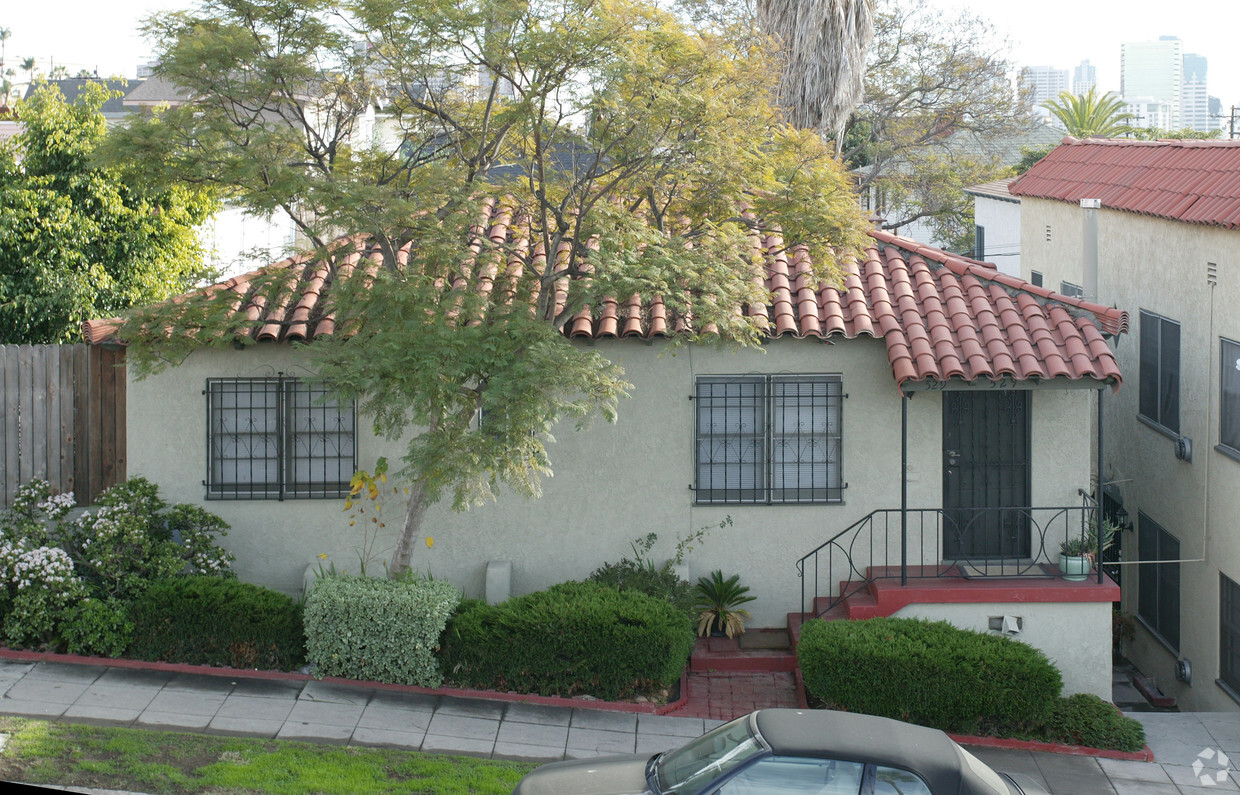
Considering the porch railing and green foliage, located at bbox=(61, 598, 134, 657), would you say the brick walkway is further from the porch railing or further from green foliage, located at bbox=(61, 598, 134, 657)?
green foliage, located at bbox=(61, 598, 134, 657)

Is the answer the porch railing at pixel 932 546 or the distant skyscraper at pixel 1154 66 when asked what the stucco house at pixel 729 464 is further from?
the distant skyscraper at pixel 1154 66

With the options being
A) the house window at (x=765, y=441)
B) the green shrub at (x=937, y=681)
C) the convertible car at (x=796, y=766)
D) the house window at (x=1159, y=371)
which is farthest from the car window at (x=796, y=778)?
the house window at (x=1159, y=371)

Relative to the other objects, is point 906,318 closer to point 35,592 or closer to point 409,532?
point 409,532

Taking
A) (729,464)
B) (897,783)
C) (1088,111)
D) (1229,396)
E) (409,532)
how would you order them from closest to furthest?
(897,783), (409,532), (1229,396), (729,464), (1088,111)

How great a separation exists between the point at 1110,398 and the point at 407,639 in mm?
9947

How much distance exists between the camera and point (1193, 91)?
9203 mm

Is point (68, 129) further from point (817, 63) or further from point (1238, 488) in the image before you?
point (1238, 488)

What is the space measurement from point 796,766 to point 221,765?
161 inches

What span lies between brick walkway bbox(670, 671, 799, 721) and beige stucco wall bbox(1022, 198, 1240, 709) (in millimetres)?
4610

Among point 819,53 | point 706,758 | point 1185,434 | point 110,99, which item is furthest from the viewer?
point 819,53

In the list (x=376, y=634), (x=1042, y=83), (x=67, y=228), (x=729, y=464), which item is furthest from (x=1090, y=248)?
(x=1042, y=83)

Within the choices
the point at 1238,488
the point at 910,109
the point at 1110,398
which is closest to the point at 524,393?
the point at 1238,488

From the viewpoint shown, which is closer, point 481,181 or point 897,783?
point 897,783

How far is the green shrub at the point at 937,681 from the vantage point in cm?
959
